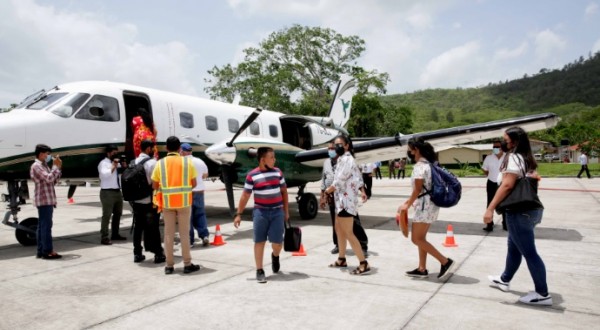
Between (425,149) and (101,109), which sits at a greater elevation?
(101,109)

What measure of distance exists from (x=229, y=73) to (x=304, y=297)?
46.9 metres

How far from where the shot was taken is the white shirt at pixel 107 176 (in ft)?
25.3

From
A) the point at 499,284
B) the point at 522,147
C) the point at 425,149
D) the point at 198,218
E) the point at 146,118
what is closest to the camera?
the point at 522,147

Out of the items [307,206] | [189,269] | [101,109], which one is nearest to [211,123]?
[101,109]

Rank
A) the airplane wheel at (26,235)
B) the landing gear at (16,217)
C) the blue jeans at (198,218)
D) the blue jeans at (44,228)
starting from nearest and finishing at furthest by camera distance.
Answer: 1. the blue jeans at (44,228)
2. the landing gear at (16,217)
3. the blue jeans at (198,218)
4. the airplane wheel at (26,235)

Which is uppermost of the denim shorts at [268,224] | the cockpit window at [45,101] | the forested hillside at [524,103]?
the forested hillside at [524,103]

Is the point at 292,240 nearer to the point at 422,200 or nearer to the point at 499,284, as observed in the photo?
the point at 422,200

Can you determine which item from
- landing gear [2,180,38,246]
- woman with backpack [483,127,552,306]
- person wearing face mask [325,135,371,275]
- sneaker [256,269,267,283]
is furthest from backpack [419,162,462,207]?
landing gear [2,180,38,246]

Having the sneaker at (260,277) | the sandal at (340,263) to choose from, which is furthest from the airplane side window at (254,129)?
the sneaker at (260,277)

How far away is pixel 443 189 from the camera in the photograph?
188 inches

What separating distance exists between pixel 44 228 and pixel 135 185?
1616mm

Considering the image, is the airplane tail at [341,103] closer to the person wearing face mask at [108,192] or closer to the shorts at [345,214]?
the person wearing face mask at [108,192]

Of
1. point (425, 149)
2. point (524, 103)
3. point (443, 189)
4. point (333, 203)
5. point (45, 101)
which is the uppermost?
point (524, 103)

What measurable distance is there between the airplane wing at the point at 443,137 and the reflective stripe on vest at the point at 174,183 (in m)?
4.34
